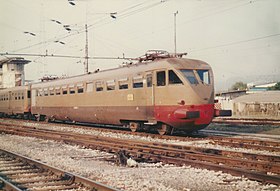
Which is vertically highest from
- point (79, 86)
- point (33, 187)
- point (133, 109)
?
point (79, 86)

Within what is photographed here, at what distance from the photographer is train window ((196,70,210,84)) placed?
15.5m

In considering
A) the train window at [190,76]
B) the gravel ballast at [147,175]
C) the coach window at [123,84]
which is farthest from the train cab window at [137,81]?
the gravel ballast at [147,175]

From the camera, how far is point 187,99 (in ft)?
48.0

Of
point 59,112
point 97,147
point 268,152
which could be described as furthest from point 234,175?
point 59,112

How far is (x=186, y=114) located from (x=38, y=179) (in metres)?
7.77

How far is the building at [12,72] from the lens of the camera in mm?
69231

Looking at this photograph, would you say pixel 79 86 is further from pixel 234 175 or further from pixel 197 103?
pixel 234 175

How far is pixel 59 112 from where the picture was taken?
2583 centimetres

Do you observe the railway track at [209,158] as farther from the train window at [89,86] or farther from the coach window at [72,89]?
the coach window at [72,89]

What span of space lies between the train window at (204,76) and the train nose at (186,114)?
1759 millimetres

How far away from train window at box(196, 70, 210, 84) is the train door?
219 cm

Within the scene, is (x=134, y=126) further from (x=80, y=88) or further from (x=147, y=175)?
(x=147, y=175)

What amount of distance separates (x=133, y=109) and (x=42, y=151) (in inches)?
235

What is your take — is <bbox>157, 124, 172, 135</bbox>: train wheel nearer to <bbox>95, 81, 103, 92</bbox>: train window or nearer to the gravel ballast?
the gravel ballast
